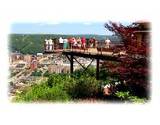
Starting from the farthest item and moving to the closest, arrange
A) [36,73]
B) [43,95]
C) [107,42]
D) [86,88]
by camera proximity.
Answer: [36,73]
[107,42]
[86,88]
[43,95]

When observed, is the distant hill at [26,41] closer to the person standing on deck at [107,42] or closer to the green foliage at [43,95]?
the person standing on deck at [107,42]

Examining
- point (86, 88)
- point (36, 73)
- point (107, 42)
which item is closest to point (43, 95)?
point (86, 88)

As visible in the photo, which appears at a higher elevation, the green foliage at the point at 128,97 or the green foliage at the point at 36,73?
the green foliage at the point at 36,73

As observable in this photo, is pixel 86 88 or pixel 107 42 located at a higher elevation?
pixel 107 42

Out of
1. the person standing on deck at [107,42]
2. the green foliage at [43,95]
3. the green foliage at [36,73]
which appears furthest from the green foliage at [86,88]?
the green foliage at [36,73]

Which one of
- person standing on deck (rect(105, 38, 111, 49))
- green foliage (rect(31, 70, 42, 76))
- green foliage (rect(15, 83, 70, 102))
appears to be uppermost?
person standing on deck (rect(105, 38, 111, 49))

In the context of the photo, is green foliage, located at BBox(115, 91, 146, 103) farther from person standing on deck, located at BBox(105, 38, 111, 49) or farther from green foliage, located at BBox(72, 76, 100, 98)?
person standing on deck, located at BBox(105, 38, 111, 49)

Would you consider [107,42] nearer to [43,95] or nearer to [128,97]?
[128,97]

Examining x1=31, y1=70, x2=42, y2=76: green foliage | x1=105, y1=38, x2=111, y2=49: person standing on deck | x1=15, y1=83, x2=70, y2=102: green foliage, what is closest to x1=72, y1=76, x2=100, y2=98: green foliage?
x1=15, y1=83, x2=70, y2=102: green foliage

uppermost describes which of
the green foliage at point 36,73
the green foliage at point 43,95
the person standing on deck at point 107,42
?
the person standing on deck at point 107,42
